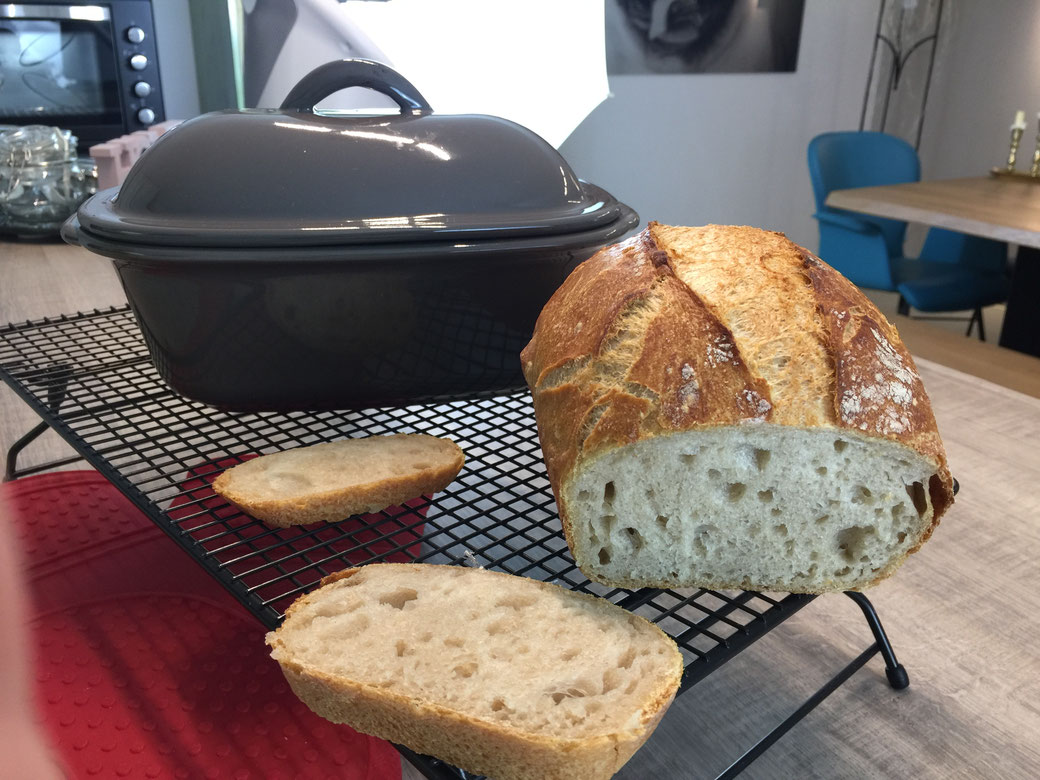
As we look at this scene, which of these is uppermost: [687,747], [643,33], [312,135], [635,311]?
[643,33]

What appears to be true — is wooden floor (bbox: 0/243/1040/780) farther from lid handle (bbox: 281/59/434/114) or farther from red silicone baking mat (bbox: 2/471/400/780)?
lid handle (bbox: 281/59/434/114)

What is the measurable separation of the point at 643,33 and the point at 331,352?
2.80 metres

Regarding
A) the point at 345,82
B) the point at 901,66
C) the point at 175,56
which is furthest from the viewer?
the point at 901,66

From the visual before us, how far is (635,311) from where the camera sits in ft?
2.20

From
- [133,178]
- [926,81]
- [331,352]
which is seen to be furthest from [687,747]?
[926,81]

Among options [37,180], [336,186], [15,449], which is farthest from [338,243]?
[37,180]

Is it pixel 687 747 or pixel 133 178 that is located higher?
pixel 133 178

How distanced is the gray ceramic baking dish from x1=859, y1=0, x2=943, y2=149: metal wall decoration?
3.97 metres

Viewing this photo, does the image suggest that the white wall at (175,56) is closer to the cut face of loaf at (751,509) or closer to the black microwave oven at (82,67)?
the black microwave oven at (82,67)

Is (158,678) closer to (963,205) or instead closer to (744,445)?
(744,445)

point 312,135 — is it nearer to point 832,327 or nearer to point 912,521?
point 832,327

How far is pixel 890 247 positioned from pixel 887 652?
314cm

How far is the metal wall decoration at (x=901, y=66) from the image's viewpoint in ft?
13.7

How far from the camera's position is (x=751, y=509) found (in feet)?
1.98
